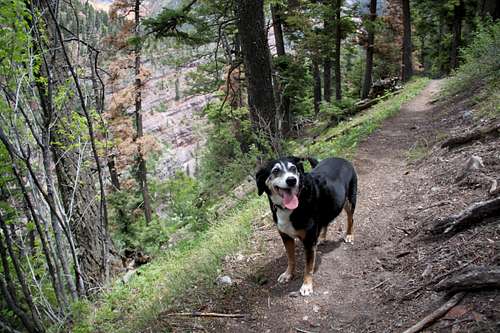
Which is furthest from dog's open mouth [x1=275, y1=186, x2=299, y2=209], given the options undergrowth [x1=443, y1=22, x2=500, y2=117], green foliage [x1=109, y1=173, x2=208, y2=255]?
green foliage [x1=109, y1=173, x2=208, y2=255]

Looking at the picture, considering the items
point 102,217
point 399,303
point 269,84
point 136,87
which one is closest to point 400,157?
point 269,84

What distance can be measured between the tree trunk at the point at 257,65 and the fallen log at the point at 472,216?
415 cm

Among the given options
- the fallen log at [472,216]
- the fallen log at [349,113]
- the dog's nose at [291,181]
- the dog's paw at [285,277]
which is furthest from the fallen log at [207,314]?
the fallen log at [349,113]

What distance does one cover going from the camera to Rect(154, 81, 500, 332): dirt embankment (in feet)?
10.3

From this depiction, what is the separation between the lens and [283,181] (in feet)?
12.6

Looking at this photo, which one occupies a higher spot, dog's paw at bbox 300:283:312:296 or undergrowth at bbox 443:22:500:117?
undergrowth at bbox 443:22:500:117

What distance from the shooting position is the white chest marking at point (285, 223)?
408 centimetres

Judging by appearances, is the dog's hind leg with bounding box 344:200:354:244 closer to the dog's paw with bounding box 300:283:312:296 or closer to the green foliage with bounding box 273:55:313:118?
the dog's paw with bounding box 300:283:312:296

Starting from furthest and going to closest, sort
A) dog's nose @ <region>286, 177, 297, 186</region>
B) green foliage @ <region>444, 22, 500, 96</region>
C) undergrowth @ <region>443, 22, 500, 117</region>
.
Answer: green foliage @ <region>444, 22, 500, 96</region>
undergrowth @ <region>443, 22, 500, 117</region>
dog's nose @ <region>286, 177, 297, 186</region>

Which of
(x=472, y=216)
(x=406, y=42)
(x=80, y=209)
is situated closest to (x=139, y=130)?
(x=80, y=209)

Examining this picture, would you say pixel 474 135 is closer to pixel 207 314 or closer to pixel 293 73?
Result: pixel 207 314

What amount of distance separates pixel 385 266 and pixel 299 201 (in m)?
1.18

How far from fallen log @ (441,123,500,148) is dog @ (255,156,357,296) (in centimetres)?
284

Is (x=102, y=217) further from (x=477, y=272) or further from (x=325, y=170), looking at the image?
(x=477, y=272)
